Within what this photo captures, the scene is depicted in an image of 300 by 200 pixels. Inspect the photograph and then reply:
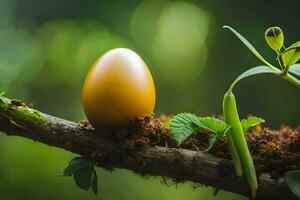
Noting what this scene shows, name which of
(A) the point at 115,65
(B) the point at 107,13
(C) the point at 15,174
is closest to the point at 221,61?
(B) the point at 107,13

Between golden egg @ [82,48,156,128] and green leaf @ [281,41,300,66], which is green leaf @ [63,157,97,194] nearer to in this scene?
golden egg @ [82,48,156,128]

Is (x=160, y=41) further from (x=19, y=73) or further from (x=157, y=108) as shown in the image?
(x=19, y=73)

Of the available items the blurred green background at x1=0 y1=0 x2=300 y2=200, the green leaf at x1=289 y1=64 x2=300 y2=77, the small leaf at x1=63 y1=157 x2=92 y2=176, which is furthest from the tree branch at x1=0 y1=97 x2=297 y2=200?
the blurred green background at x1=0 y1=0 x2=300 y2=200

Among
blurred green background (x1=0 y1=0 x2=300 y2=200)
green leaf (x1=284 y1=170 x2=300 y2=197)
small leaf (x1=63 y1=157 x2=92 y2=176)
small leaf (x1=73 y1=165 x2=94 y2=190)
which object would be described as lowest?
green leaf (x1=284 y1=170 x2=300 y2=197)

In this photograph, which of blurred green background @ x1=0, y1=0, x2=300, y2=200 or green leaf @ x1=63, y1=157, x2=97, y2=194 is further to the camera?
blurred green background @ x1=0, y1=0, x2=300, y2=200

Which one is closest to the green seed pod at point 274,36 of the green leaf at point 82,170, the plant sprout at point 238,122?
the plant sprout at point 238,122

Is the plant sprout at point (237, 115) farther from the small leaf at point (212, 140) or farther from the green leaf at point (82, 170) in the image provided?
the green leaf at point (82, 170)

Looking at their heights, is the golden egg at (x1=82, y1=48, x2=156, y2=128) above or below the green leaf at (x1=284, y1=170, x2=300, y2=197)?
above
